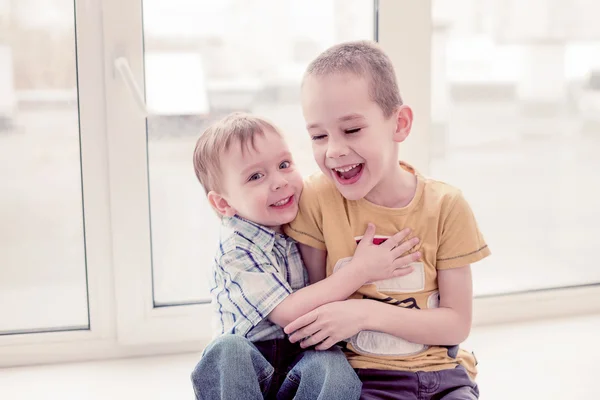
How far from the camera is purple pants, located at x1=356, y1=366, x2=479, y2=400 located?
4.01 ft

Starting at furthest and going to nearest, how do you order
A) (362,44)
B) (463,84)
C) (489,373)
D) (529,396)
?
(463,84) → (489,373) → (529,396) → (362,44)

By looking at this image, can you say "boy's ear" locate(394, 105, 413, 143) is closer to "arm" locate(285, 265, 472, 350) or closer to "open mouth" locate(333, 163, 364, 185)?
"open mouth" locate(333, 163, 364, 185)

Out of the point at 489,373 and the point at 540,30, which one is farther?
the point at 540,30

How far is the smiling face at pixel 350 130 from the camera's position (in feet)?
3.96

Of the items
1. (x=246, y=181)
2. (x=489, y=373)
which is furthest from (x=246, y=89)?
(x=489, y=373)

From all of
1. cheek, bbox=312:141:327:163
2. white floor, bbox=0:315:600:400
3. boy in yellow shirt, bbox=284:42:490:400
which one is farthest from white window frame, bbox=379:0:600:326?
cheek, bbox=312:141:327:163

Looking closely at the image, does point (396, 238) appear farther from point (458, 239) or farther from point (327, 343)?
point (327, 343)

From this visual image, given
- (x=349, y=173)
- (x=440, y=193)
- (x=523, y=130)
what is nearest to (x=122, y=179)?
(x=349, y=173)

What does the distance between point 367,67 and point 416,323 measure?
438mm

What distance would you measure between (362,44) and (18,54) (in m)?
0.76

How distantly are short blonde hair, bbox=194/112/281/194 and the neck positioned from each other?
20 cm

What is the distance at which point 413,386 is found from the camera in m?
1.23

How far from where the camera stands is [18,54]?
1559mm

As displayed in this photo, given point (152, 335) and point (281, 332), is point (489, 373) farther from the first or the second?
point (152, 335)
